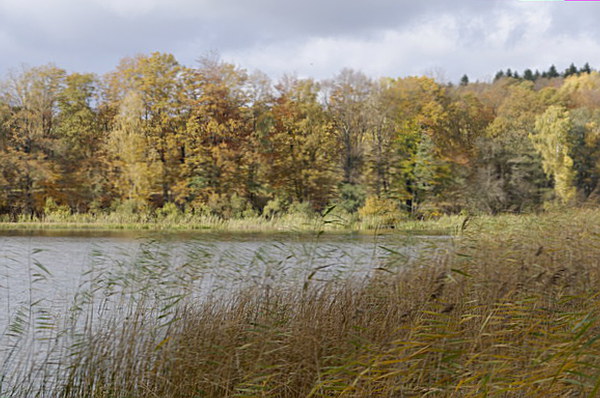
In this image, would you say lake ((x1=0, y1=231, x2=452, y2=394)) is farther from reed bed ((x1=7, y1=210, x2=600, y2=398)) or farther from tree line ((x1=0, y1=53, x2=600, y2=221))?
tree line ((x1=0, y1=53, x2=600, y2=221))

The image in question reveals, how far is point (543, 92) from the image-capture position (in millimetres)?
46031

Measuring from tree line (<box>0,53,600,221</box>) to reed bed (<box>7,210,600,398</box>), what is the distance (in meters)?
24.0

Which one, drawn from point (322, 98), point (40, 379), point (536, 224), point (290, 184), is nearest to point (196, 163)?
point (290, 184)

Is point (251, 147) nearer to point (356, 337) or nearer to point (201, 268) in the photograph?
point (201, 268)

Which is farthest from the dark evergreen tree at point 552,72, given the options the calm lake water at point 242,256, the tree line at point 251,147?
the calm lake water at point 242,256

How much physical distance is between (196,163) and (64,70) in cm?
1011

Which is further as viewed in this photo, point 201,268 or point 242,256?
point 242,256

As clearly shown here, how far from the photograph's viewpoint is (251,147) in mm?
33625

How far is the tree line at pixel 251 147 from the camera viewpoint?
31.7 metres

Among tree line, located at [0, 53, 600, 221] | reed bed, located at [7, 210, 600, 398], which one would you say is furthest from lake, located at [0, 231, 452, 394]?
tree line, located at [0, 53, 600, 221]

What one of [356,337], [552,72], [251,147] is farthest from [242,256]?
[552,72]

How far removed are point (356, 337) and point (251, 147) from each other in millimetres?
29680

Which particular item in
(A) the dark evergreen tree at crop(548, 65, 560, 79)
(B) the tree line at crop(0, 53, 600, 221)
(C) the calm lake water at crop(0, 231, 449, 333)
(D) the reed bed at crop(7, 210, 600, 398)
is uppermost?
(A) the dark evergreen tree at crop(548, 65, 560, 79)

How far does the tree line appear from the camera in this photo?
31.7 m
